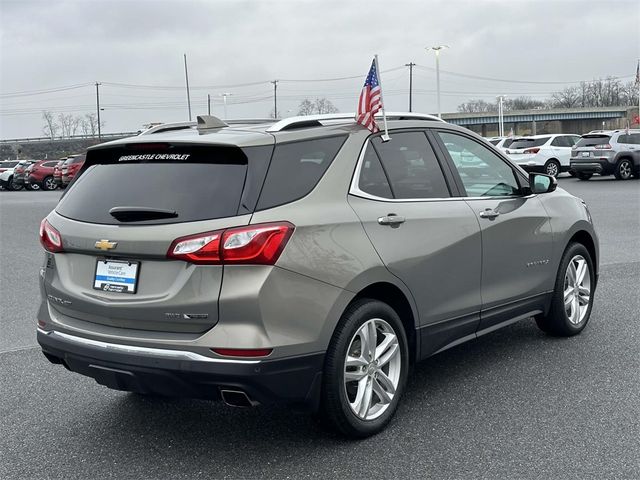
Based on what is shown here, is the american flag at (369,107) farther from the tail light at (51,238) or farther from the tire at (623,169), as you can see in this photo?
the tire at (623,169)

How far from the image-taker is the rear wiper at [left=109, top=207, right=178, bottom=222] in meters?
3.60

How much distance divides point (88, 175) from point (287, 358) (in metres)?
1.63

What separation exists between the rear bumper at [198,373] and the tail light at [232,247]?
0.46 m

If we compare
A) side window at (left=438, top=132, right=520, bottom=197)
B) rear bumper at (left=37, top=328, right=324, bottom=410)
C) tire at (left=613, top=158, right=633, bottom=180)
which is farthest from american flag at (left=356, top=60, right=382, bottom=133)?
tire at (left=613, top=158, right=633, bottom=180)

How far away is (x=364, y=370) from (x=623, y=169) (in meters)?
25.4

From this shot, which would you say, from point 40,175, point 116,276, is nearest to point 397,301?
point 116,276

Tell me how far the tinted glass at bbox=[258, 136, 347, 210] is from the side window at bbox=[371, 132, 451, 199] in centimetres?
45

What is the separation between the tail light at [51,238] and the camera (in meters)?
3.97

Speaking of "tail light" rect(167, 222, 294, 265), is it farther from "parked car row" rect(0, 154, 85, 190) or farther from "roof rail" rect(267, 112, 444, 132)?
"parked car row" rect(0, 154, 85, 190)

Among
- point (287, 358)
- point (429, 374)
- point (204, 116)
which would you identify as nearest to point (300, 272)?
point (287, 358)

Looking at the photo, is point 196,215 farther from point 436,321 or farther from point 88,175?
point 436,321

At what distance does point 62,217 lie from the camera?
4.08 metres

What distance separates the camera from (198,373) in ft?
11.2

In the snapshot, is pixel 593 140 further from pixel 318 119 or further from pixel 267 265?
pixel 267 265
